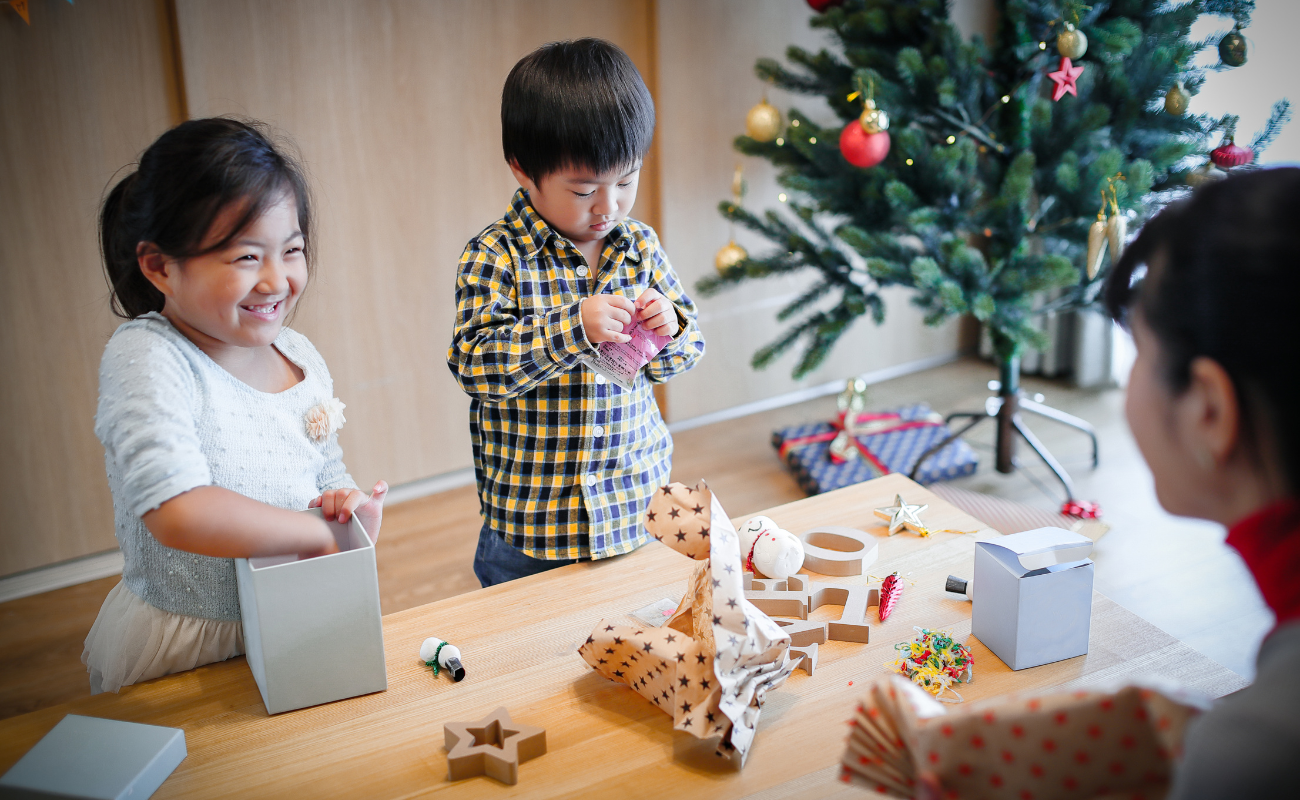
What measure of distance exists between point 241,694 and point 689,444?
2.17 m

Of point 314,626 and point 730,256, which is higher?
point 730,256

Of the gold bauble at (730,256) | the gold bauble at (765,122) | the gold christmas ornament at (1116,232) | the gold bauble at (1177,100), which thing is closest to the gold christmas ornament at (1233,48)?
the gold bauble at (1177,100)

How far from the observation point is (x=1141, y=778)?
0.60 metres

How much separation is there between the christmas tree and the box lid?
3.78 feet

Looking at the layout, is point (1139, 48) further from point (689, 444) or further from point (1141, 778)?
point (1141, 778)

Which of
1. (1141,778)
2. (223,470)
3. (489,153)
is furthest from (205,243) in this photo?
(489,153)

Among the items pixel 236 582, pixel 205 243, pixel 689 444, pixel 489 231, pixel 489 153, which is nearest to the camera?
pixel 205 243

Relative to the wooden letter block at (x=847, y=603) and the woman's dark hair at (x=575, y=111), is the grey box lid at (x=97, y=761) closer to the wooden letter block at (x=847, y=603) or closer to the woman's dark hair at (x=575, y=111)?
the wooden letter block at (x=847, y=603)

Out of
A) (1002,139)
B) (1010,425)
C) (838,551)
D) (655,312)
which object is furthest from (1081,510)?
(655,312)

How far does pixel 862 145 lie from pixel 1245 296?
5.51ft

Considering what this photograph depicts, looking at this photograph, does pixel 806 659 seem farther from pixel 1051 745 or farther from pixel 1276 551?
pixel 1276 551

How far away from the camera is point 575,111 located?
112cm

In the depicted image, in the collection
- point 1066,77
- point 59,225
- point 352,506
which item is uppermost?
point 1066,77

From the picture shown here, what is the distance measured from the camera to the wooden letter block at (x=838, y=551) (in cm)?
111
